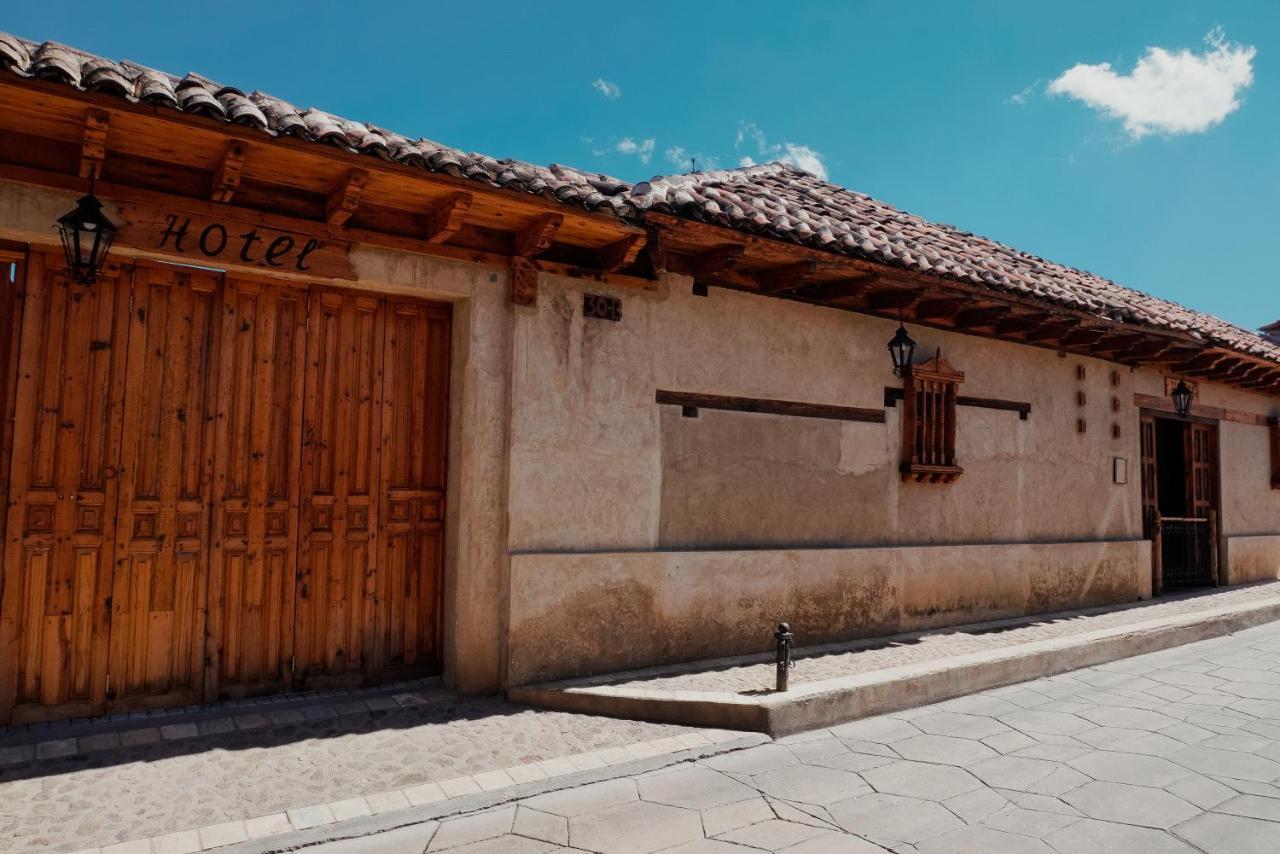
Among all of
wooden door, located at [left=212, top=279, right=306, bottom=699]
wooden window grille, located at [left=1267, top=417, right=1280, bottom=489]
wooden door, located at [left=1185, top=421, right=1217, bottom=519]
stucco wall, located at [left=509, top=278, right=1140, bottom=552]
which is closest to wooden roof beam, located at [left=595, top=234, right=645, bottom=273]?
stucco wall, located at [left=509, top=278, right=1140, bottom=552]

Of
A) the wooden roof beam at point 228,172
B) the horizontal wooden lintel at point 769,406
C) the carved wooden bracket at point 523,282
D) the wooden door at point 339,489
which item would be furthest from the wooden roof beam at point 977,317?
the wooden roof beam at point 228,172

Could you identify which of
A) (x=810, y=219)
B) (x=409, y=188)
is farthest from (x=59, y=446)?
(x=810, y=219)

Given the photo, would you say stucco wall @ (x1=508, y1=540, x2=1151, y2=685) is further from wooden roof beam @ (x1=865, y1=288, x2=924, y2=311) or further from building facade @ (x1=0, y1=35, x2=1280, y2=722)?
wooden roof beam @ (x1=865, y1=288, x2=924, y2=311)

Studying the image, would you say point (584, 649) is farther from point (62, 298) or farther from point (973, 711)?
point (62, 298)

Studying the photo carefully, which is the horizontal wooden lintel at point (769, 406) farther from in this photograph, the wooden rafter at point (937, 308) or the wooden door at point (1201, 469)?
the wooden door at point (1201, 469)

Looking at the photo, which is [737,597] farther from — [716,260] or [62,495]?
[62,495]

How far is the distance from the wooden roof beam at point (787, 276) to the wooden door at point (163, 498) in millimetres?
4813

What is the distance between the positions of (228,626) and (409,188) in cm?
336

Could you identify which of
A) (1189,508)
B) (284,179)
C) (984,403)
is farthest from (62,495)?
(1189,508)

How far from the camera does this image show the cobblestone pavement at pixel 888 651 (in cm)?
602

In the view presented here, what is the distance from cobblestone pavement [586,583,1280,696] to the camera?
6.02m

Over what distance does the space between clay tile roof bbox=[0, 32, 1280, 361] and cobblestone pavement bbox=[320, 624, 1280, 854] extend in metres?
4.00

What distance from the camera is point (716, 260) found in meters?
6.84

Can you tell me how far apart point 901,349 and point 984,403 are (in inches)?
74.8
